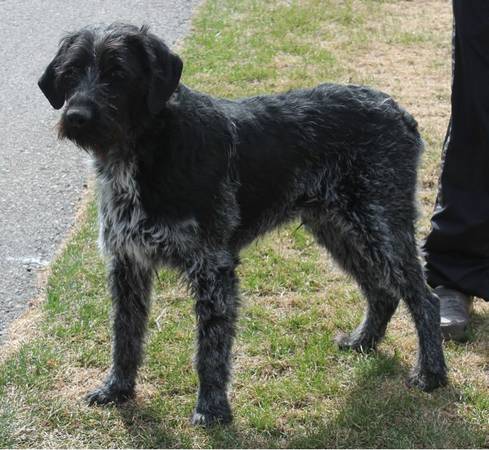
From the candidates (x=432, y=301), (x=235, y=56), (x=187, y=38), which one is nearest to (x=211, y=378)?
(x=432, y=301)

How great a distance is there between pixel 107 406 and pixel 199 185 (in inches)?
50.6

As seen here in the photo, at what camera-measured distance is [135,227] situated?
4.38 metres

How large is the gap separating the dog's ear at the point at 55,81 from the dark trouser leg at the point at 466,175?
223cm

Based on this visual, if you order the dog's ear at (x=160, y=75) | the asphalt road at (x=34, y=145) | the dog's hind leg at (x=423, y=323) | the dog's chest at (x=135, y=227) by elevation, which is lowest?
the asphalt road at (x=34, y=145)

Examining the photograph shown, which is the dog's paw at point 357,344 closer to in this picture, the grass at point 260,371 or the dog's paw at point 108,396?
the grass at point 260,371

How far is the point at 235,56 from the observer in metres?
10.2

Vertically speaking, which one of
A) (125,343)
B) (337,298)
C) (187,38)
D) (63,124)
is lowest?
(187,38)

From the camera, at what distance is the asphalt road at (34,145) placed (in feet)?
20.2

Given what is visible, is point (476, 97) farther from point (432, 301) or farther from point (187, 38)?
point (187, 38)

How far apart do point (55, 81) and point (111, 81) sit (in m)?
0.36

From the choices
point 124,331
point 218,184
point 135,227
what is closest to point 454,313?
point 218,184

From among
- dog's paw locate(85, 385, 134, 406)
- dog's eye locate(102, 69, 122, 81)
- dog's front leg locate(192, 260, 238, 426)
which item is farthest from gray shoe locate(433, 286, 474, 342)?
dog's eye locate(102, 69, 122, 81)

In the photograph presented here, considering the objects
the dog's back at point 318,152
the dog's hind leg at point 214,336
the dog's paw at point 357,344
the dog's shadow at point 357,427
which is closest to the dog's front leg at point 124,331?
the dog's shadow at point 357,427

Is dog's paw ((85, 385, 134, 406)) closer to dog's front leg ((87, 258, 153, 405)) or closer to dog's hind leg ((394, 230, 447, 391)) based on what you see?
dog's front leg ((87, 258, 153, 405))
